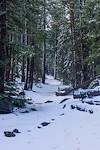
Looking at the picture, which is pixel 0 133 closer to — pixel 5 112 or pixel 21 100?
pixel 5 112

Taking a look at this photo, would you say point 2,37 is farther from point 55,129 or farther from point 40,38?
point 40,38

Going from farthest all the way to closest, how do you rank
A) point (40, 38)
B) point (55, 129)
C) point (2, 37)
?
point (40, 38) → point (2, 37) → point (55, 129)

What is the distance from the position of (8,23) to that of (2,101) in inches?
191

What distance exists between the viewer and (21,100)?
755 inches

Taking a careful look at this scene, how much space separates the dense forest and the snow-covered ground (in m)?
3.08

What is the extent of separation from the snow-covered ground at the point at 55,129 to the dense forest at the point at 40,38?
3.08 metres

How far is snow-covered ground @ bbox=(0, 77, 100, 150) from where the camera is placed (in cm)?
1145

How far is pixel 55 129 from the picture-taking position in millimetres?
13852

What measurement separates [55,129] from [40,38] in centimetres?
1420

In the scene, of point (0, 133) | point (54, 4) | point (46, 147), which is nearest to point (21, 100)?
point (0, 133)

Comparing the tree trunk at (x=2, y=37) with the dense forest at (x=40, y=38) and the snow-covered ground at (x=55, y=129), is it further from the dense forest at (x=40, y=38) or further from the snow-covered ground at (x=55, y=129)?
the snow-covered ground at (x=55, y=129)

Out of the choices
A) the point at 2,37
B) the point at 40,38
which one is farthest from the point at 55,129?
the point at 40,38

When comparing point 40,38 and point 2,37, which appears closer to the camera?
point 2,37

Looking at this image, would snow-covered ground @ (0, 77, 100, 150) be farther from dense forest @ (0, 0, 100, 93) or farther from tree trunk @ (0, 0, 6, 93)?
dense forest @ (0, 0, 100, 93)
